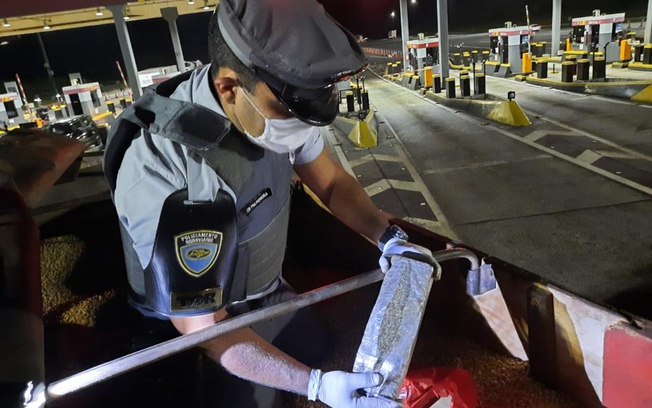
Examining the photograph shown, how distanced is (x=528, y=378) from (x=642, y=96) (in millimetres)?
9949

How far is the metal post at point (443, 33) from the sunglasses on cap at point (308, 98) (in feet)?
43.4

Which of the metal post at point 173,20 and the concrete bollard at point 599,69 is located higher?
the metal post at point 173,20

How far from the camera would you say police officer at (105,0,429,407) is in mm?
1563

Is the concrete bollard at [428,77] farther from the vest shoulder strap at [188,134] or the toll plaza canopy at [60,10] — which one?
the vest shoulder strap at [188,134]

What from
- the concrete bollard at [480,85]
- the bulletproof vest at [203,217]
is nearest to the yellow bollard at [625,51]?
the concrete bollard at [480,85]

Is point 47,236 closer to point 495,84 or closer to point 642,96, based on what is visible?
point 642,96

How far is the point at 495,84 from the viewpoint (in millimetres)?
15328

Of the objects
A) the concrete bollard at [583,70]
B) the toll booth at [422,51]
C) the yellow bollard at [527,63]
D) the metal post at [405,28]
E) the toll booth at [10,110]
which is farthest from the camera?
the metal post at [405,28]

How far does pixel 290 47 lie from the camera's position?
155cm

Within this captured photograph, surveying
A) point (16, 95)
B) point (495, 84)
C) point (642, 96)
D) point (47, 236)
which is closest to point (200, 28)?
point (16, 95)

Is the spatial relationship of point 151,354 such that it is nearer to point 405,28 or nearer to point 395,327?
point 395,327

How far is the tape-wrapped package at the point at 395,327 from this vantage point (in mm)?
1519

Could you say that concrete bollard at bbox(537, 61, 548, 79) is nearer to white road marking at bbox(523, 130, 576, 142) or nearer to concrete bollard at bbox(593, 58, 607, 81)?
concrete bollard at bbox(593, 58, 607, 81)

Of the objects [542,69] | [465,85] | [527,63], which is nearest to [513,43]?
[527,63]
